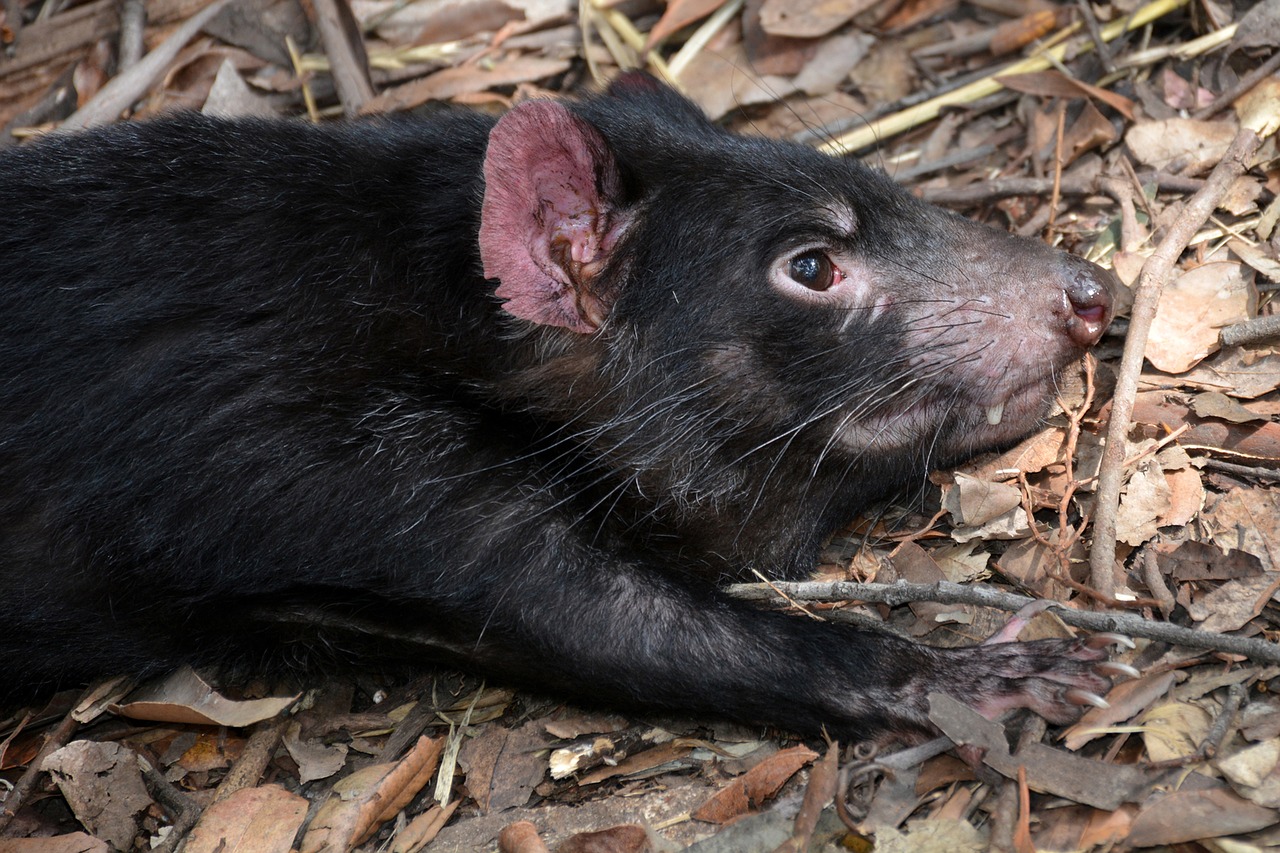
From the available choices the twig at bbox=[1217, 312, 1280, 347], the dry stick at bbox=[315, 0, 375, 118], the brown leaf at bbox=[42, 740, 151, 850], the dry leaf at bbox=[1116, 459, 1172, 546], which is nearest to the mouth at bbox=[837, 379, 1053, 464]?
the dry leaf at bbox=[1116, 459, 1172, 546]

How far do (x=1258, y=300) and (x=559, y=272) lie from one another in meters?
2.47

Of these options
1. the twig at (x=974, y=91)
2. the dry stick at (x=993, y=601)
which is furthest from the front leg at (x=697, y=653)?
the twig at (x=974, y=91)

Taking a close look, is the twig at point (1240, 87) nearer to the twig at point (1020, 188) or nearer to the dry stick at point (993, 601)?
the twig at point (1020, 188)

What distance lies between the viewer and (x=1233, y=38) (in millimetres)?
5445

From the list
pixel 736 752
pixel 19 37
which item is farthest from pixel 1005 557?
pixel 19 37

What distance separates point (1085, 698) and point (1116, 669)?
12cm

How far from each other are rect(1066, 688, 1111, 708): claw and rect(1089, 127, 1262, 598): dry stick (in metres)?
0.33

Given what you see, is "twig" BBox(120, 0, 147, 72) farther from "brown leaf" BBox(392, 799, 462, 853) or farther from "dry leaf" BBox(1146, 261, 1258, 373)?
"dry leaf" BBox(1146, 261, 1258, 373)

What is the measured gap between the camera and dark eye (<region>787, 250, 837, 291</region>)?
3.99 m

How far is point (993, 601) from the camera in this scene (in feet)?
12.1

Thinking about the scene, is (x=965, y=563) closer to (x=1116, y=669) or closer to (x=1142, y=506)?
(x=1142, y=506)

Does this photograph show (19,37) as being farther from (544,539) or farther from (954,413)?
(954,413)

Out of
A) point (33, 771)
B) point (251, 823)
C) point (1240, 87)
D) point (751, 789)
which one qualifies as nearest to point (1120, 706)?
point (751, 789)

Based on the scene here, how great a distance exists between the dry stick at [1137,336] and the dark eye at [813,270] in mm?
996
